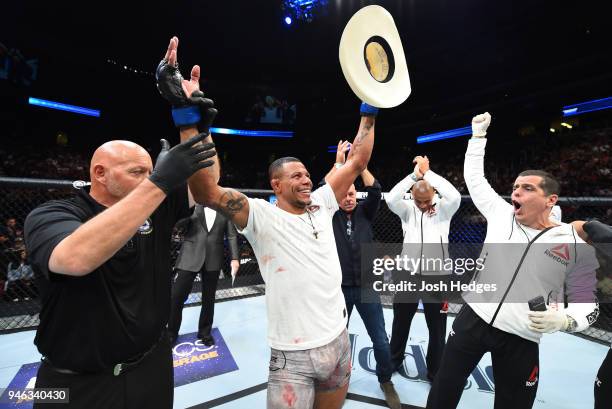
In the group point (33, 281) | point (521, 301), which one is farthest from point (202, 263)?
point (33, 281)

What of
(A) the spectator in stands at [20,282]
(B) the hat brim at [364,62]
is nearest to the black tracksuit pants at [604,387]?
(B) the hat brim at [364,62]

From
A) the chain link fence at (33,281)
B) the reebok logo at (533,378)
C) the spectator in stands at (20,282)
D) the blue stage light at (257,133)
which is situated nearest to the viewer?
the reebok logo at (533,378)

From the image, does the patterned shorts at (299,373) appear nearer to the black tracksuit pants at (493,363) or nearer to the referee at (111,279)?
the referee at (111,279)

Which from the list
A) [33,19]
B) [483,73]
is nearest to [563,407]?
[483,73]

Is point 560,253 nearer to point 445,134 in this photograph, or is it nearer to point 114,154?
point 114,154

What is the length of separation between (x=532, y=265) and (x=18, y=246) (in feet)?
22.1

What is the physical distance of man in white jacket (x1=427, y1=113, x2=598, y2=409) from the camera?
163 cm

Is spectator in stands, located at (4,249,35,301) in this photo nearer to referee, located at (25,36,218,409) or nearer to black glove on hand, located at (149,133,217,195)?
referee, located at (25,36,218,409)

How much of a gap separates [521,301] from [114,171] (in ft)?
7.04

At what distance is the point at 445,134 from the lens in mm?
14445

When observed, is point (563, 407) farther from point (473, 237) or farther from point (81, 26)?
point (81, 26)

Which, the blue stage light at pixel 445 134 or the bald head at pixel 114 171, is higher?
the blue stage light at pixel 445 134

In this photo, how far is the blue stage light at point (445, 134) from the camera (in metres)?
13.5

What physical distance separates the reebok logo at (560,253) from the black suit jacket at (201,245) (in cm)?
262
